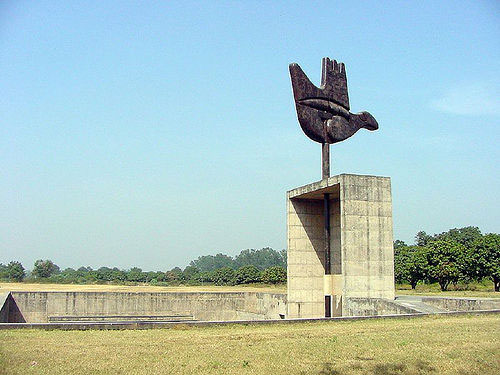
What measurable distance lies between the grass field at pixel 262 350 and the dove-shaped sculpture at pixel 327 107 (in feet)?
40.5

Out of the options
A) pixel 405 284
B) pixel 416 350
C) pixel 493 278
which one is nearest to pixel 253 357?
pixel 416 350

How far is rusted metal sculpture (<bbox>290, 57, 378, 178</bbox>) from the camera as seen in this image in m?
25.2

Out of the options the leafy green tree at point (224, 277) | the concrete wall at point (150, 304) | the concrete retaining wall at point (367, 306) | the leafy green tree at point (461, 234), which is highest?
the leafy green tree at point (461, 234)

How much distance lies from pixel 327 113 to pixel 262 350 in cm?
1656

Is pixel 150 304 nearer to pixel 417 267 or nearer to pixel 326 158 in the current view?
pixel 326 158

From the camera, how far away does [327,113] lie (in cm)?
2620

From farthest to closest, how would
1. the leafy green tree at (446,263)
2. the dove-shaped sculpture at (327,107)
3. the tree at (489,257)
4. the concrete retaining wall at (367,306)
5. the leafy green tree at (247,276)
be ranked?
1. the leafy green tree at (247,276)
2. the leafy green tree at (446,263)
3. the tree at (489,257)
4. the dove-shaped sculpture at (327,107)
5. the concrete retaining wall at (367,306)

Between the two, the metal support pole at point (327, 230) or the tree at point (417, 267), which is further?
the tree at point (417, 267)

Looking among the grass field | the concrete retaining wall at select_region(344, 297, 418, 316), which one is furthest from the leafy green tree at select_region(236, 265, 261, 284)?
the grass field

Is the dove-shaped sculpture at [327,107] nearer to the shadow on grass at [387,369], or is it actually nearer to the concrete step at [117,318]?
the concrete step at [117,318]

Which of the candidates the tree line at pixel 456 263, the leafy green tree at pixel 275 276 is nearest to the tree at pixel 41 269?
the leafy green tree at pixel 275 276

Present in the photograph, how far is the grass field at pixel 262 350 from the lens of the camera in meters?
10.2

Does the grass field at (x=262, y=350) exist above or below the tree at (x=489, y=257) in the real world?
below

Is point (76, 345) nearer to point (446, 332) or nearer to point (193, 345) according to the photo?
point (193, 345)
